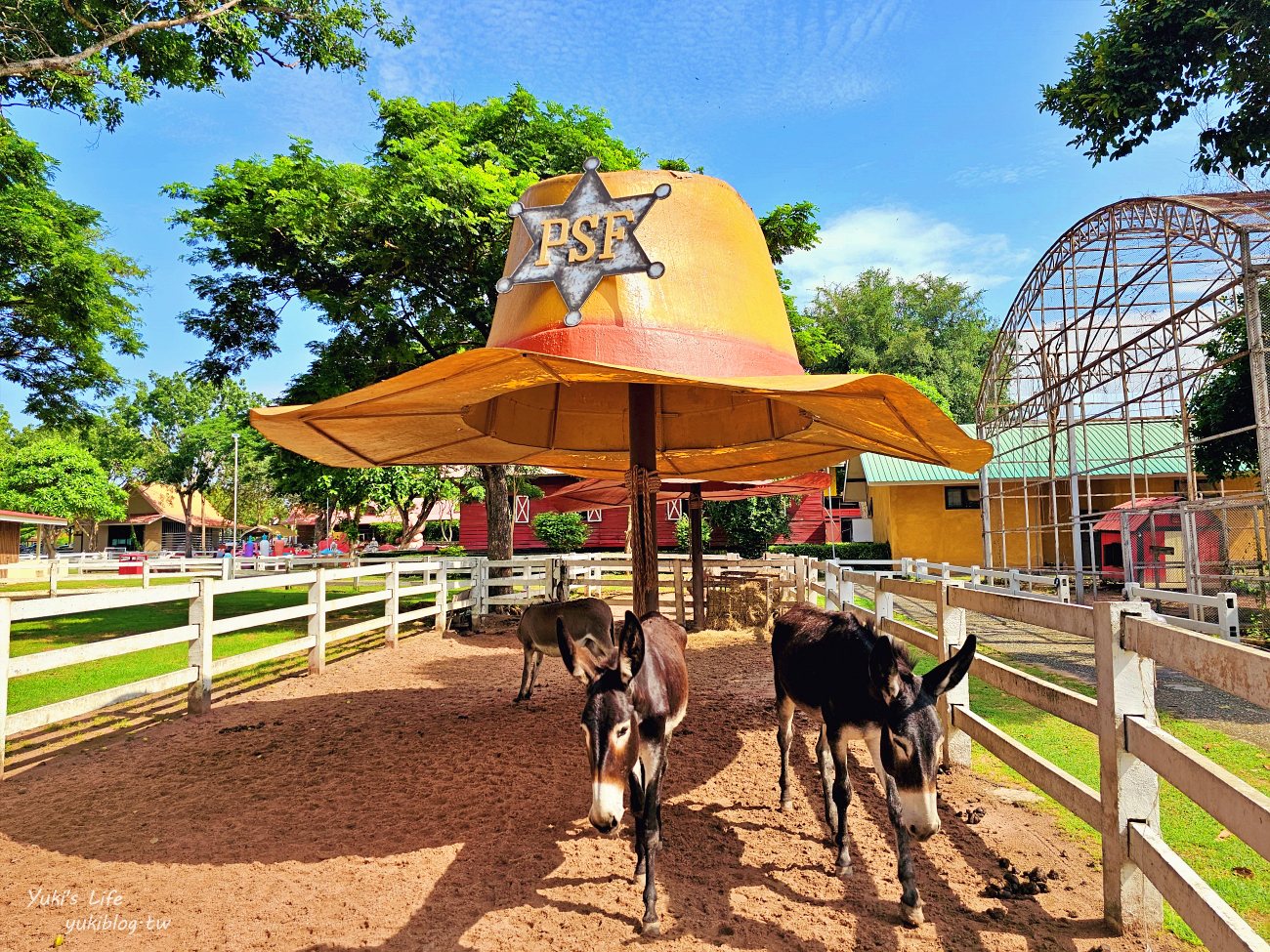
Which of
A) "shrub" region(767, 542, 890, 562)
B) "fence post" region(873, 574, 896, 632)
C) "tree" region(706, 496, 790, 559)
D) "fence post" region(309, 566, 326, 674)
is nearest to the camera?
"fence post" region(873, 574, 896, 632)

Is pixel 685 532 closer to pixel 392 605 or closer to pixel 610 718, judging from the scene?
pixel 392 605

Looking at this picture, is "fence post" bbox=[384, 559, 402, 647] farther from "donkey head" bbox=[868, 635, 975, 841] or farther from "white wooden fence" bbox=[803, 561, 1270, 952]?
"donkey head" bbox=[868, 635, 975, 841]

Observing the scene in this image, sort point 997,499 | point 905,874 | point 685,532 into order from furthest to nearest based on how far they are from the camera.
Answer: point 685,532
point 997,499
point 905,874

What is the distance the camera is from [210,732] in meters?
7.00

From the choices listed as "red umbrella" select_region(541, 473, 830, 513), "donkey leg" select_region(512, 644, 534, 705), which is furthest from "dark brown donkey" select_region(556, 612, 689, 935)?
"red umbrella" select_region(541, 473, 830, 513)

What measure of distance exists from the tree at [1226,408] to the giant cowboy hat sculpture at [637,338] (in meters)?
12.8

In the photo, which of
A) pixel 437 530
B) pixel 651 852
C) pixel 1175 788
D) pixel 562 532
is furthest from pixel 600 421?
pixel 437 530

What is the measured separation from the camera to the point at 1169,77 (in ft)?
34.4

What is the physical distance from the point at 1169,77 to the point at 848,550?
21561 mm

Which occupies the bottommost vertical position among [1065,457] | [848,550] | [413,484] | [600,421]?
[848,550]

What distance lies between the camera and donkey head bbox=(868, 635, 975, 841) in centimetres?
301

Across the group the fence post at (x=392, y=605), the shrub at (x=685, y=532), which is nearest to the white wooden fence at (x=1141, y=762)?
the fence post at (x=392, y=605)

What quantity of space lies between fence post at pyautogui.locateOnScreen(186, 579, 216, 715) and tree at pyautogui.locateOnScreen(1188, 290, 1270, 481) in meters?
16.9

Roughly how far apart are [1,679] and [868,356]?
5379 cm
